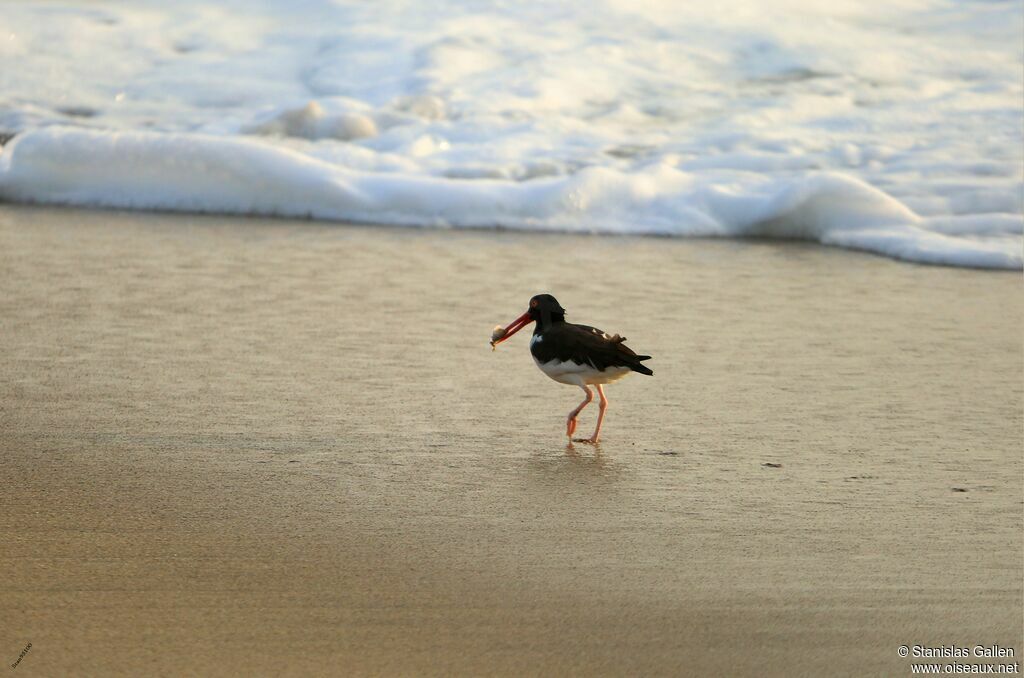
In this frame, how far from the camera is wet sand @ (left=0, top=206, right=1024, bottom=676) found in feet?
9.57

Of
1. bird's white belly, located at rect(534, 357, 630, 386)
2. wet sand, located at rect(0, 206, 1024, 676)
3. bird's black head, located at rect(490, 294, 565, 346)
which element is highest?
bird's black head, located at rect(490, 294, 565, 346)

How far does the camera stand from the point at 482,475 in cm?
399

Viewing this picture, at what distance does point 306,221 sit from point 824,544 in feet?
18.6

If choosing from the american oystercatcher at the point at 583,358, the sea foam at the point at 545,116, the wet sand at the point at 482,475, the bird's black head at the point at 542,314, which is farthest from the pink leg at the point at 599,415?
the sea foam at the point at 545,116

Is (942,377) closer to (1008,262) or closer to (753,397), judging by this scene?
(753,397)

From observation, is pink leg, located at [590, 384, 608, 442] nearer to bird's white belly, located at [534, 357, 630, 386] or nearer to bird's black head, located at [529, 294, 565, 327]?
bird's white belly, located at [534, 357, 630, 386]

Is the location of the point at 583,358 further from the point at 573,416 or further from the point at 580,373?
the point at 573,416

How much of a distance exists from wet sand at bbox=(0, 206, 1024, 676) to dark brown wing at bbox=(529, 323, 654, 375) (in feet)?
0.85

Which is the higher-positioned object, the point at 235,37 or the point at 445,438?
the point at 235,37

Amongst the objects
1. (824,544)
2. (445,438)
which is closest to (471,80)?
(445,438)

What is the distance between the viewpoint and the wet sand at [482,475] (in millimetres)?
2916

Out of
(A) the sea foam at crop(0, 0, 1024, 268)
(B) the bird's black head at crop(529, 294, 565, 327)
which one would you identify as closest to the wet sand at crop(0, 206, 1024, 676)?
(B) the bird's black head at crop(529, 294, 565, 327)

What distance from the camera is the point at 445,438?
170 inches

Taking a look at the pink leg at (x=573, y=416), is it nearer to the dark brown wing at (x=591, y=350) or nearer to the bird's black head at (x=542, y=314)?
the dark brown wing at (x=591, y=350)
